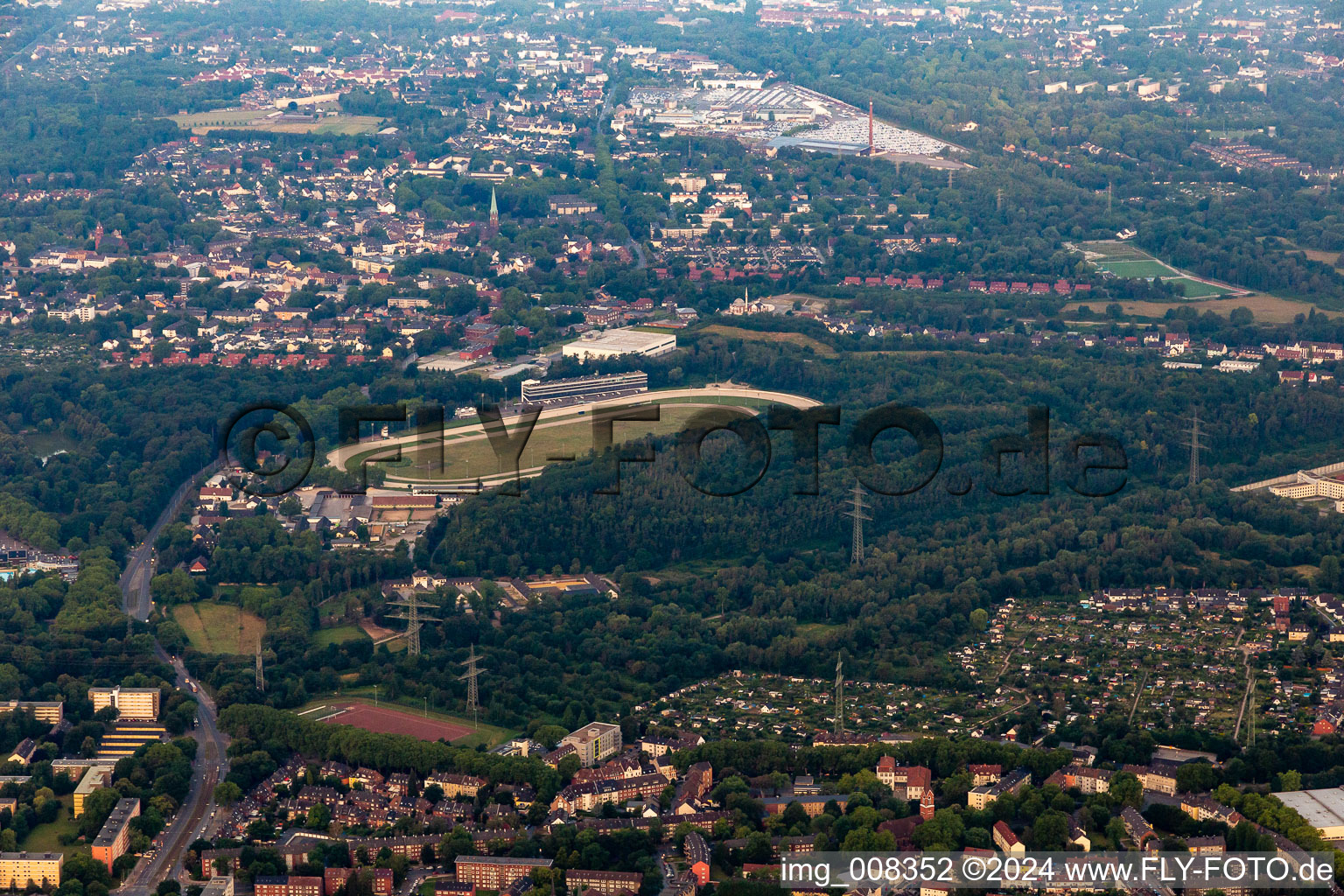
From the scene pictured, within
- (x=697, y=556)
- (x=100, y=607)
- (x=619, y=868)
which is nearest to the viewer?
(x=619, y=868)

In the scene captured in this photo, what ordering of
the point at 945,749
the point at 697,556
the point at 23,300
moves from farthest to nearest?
1. the point at 23,300
2. the point at 697,556
3. the point at 945,749

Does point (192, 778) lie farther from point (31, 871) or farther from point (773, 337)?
point (773, 337)

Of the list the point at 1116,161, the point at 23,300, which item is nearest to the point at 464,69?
the point at 1116,161

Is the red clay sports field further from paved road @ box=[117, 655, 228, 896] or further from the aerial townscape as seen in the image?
paved road @ box=[117, 655, 228, 896]

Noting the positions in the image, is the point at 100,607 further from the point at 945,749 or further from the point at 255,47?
the point at 255,47

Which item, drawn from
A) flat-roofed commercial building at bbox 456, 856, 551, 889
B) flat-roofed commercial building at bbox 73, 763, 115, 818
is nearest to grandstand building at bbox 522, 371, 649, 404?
flat-roofed commercial building at bbox 73, 763, 115, 818

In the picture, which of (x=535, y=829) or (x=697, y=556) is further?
(x=697, y=556)
